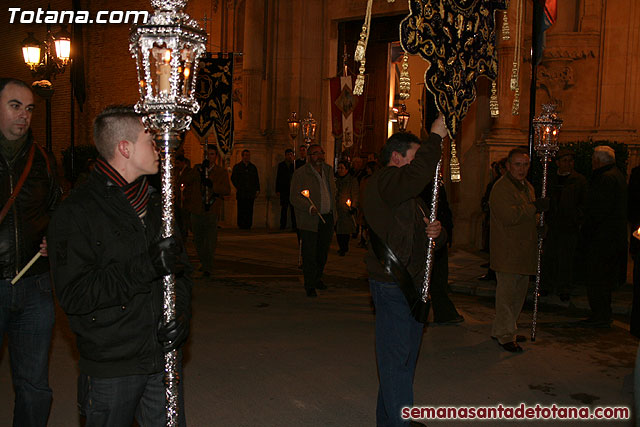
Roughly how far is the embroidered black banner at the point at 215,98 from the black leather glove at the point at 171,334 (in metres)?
12.6

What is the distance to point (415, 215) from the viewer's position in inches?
173

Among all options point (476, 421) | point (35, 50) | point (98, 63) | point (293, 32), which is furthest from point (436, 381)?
point (98, 63)

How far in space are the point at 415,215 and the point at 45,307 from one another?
7.93 feet

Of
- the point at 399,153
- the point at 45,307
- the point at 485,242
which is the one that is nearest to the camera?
the point at 45,307

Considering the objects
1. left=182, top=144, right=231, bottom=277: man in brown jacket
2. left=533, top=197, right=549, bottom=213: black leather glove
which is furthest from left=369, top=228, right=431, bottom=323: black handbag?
left=182, top=144, right=231, bottom=277: man in brown jacket

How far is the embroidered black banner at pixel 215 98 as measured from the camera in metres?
15.2

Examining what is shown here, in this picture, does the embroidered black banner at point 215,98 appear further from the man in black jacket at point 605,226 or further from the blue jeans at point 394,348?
the blue jeans at point 394,348

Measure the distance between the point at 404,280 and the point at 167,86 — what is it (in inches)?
82.6

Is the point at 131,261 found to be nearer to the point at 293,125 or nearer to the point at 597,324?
the point at 597,324

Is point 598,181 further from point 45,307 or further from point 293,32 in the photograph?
point 293,32

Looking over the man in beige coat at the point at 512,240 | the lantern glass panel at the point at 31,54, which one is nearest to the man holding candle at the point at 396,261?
the man in beige coat at the point at 512,240

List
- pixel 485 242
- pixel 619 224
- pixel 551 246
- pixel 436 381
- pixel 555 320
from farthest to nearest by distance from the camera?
pixel 485 242, pixel 551 246, pixel 555 320, pixel 619 224, pixel 436 381

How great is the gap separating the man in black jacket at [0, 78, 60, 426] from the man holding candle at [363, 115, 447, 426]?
208 cm

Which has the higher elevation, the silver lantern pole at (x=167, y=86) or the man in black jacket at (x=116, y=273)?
the silver lantern pole at (x=167, y=86)
